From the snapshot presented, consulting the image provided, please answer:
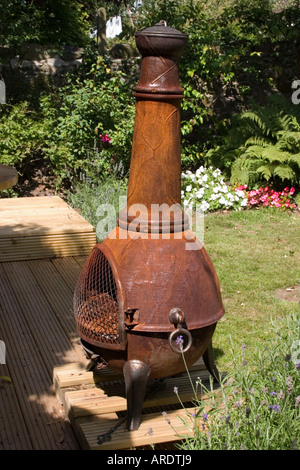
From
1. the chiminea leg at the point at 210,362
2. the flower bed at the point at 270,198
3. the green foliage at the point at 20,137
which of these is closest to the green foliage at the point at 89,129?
the green foliage at the point at 20,137

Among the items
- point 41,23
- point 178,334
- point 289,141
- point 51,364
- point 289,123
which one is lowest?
point 51,364

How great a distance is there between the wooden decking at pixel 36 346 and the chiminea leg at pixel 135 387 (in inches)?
13.1

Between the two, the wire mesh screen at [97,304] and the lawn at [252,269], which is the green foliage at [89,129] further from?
the wire mesh screen at [97,304]

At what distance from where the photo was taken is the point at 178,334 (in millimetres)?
2811

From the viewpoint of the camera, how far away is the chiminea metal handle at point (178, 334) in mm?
2779

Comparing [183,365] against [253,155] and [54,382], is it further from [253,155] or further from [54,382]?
[253,155]

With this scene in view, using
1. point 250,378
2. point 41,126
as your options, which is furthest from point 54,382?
point 41,126

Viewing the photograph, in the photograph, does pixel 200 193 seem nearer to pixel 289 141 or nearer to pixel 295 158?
pixel 295 158

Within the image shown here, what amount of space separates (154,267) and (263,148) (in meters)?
5.60

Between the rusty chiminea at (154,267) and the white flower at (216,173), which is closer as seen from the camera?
the rusty chiminea at (154,267)

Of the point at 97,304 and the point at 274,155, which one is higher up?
the point at 274,155

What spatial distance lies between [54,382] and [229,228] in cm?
398

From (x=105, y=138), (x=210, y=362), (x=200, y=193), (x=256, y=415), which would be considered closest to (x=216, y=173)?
(x=200, y=193)

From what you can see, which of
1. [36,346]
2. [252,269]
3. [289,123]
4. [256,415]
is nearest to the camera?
[256,415]
